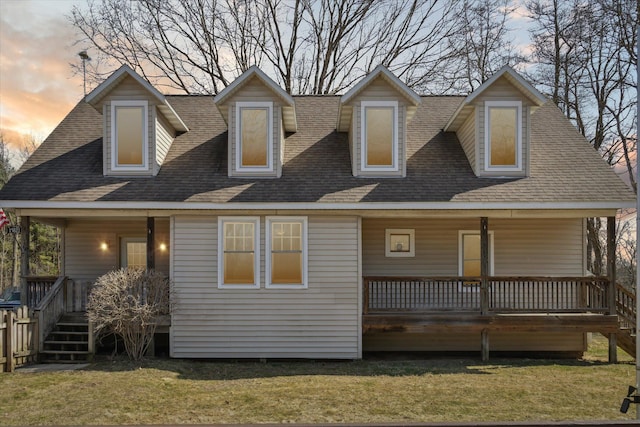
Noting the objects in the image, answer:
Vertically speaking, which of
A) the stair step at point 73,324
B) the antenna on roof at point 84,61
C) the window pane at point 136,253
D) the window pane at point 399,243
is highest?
the antenna on roof at point 84,61

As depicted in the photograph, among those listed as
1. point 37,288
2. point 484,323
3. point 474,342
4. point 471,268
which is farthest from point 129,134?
point 474,342

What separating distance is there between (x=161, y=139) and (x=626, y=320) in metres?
11.9

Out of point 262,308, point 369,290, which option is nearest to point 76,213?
point 262,308

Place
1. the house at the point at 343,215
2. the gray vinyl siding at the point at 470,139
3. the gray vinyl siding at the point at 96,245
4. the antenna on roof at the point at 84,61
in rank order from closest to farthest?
1. the house at the point at 343,215
2. the gray vinyl siding at the point at 470,139
3. the gray vinyl siding at the point at 96,245
4. the antenna on roof at the point at 84,61

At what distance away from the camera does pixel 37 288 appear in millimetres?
11633

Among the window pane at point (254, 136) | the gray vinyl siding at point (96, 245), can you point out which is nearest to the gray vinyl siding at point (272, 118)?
the window pane at point (254, 136)

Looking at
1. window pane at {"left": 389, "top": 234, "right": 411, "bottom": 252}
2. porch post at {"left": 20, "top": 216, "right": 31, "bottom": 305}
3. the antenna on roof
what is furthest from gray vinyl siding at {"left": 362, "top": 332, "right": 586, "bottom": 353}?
the antenna on roof

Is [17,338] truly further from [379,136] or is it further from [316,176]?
[379,136]

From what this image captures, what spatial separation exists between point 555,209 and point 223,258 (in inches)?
294

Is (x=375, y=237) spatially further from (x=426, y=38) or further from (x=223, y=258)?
Answer: (x=426, y=38)

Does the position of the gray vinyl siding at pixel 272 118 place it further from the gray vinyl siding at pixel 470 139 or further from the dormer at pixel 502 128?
the gray vinyl siding at pixel 470 139

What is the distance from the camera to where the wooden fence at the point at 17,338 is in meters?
9.31

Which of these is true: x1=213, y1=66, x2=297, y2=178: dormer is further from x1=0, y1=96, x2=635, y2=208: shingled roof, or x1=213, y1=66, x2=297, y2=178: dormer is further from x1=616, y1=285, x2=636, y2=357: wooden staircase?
x1=616, y1=285, x2=636, y2=357: wooden staircase

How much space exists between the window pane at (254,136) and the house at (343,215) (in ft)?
0.11
